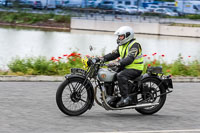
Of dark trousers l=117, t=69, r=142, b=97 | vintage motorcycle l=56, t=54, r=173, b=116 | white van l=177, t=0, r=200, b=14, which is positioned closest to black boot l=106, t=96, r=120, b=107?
vintage motorcycle l=56, t=54, r=173, b=116

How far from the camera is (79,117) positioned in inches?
310

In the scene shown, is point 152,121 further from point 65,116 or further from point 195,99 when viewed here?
point 195,99

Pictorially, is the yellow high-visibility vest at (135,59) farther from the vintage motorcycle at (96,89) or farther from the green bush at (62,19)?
the green bush at (62,19)

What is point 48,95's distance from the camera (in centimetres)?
1018

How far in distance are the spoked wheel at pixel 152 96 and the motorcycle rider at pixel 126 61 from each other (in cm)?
35

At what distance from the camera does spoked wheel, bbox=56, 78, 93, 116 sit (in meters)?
7.66

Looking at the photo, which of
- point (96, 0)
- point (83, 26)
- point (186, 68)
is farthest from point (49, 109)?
point (96, 0)

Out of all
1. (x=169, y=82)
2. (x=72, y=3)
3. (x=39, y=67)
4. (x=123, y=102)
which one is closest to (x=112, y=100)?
(x=123, y=102)

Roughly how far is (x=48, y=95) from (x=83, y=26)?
52834 millimetres

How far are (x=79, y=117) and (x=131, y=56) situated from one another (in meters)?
1.42

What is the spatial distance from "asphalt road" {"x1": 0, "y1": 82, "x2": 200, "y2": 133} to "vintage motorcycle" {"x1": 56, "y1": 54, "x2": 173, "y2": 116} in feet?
0.75

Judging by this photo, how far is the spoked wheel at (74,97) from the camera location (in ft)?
25.1

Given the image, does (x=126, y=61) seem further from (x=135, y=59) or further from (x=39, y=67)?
(x=39, y=67)

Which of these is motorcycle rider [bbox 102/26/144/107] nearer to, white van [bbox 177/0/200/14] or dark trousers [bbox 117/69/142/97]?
dark trousers [bbox 117/69/142/97]
